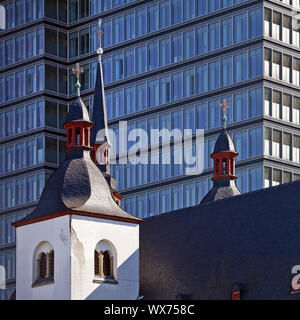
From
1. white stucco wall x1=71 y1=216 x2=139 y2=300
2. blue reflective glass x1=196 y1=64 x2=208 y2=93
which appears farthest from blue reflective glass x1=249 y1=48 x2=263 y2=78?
white stucco wall x1=71 y1=216 x2=139 y2=300

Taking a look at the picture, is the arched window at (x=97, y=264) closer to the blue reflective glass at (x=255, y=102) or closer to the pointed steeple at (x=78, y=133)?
the pointed steeple at (x=78, y=133)

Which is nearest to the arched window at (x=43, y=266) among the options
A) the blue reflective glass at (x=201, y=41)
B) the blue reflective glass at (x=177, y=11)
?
the blue reflective glass at (x=201, y=41)

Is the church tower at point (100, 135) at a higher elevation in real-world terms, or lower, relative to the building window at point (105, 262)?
higher

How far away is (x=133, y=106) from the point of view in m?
139

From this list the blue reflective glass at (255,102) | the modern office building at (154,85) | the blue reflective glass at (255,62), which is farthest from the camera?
the modern office building at (154,85)

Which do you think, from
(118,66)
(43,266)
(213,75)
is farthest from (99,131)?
(118,66)

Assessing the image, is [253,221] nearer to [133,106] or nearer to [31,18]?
[133,106]

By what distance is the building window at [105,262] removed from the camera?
266 feet

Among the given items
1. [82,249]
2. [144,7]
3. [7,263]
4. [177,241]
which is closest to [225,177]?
[177,241]

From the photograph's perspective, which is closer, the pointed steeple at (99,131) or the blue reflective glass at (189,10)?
the pointed steeple at (99,131)

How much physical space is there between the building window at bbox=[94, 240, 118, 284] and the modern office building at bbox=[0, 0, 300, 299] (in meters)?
42.6

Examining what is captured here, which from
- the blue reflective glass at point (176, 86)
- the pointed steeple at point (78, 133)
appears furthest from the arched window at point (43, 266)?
the blue reflective glass at point (176, 86)

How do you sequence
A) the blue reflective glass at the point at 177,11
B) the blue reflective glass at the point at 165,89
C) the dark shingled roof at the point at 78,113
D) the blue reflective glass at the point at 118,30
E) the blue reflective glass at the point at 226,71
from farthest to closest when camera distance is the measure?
the blue reflective glass at the point at 118,30
the blue reflective glass at the point at 165,89
the blue reflective glass at the point at 177,11
the blue reflective glass at the point at 226,71
the dark shingled roof at the point at 78,113

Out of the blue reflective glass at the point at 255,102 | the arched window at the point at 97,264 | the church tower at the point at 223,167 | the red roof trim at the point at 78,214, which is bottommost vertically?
the arched window at the point at 97,264
